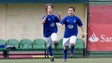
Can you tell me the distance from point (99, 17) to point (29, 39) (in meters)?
3.61

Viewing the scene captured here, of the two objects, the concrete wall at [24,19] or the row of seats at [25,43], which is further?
the concrete wall at [24,19]

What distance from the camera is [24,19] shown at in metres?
23.9

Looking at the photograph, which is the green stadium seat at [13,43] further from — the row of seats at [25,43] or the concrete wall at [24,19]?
the concrete wall at [24,19]

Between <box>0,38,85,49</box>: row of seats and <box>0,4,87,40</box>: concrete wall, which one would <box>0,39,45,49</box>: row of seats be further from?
<box>0,4,87,40</box>: concrete wall

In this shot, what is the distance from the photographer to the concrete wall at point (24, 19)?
78.0ft

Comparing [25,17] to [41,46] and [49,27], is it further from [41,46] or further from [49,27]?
[49,27]

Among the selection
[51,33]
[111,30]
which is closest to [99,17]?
[111,30]

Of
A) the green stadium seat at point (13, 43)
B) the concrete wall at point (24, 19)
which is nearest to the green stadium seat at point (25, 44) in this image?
the green stadium seat at point (13, 43)

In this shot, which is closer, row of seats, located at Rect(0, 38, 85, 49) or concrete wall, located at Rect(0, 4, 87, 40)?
row of seats, located at Rect(0, 38, 85, 49)

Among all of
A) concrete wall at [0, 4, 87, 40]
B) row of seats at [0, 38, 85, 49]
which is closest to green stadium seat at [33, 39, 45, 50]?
row of seats at [0, 38, 85, 49]

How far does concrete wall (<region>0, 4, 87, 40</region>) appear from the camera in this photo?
936 inches

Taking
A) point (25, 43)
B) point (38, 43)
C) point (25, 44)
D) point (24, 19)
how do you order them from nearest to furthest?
point (25, 44)
point (25, 43)
point (38, 43)
point (24, 19)

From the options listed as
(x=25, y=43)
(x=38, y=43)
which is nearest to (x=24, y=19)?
(x=25, y=43)

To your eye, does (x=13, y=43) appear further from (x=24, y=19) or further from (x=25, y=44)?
(x=24, y=19)
